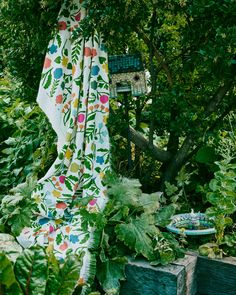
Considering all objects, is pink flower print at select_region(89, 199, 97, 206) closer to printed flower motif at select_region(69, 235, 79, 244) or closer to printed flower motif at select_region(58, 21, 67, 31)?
printed flower motif at select_region(69, 235, 79, 244)

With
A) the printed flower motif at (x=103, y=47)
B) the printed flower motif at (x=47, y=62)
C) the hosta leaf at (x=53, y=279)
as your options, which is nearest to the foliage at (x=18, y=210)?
the hosta leaf at (x=53, y=279)

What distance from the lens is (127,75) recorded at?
10.5ft

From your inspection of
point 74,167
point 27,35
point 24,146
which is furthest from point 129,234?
point 24,146

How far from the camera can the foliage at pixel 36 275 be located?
2.08 metres

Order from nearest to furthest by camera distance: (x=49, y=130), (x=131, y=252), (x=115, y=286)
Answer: (x=115, y=286) → (x=131, y=252) → (x=49, y=130)

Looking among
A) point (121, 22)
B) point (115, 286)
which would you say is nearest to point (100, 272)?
point (115, 286)

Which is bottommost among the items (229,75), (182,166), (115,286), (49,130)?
(115,286)

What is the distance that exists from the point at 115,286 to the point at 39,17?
1.84 m

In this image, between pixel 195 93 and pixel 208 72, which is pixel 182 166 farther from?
pixel 208 72

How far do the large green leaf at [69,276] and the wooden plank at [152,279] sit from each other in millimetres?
429

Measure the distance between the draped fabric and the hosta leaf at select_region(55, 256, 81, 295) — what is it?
816 mm

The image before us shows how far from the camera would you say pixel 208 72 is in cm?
274

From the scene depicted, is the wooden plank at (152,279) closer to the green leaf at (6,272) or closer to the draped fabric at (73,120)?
the draped fabric at (73,120)

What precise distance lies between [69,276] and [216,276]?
34.2 inches
